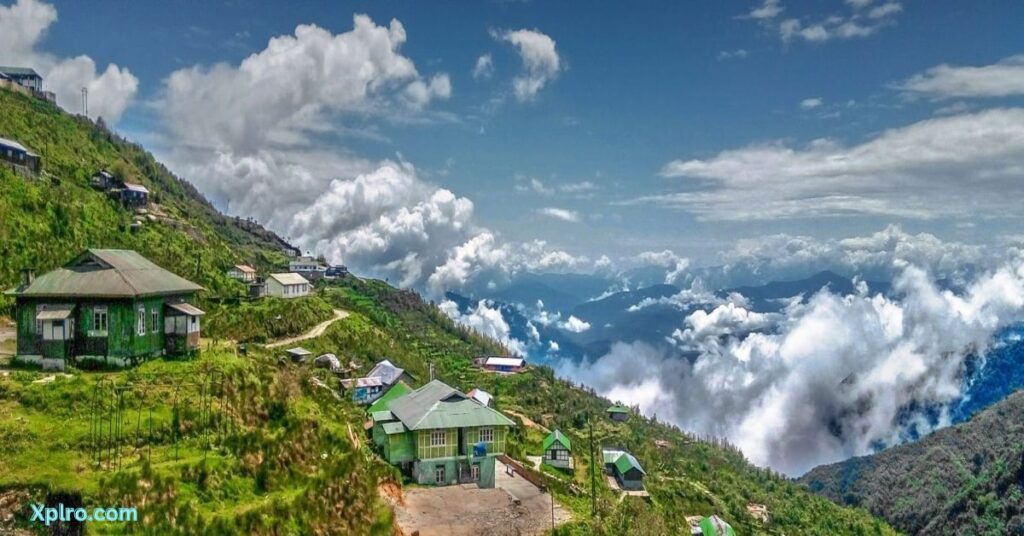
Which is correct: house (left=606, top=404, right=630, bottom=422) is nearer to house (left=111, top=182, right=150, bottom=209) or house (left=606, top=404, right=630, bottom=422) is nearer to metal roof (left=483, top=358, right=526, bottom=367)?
metal roof (left=483, top=358, right=526, bottom=367)

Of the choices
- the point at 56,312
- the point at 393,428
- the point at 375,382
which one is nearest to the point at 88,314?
the point at 56,312

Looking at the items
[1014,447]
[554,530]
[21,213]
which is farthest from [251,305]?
[1014,447]

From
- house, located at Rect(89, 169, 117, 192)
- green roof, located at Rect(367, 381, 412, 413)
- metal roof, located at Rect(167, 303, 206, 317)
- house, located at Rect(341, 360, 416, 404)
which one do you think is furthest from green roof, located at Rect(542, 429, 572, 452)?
house, located at Rect(89, 169, 117, 192)

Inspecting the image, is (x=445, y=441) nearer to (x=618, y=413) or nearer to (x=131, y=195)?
(x=131, y=195)

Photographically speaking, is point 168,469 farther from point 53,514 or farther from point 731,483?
point 731,483

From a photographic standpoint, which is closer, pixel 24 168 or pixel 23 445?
pixel 23 445

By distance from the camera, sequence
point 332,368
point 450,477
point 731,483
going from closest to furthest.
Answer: point 450,477 → point 332,368 → point 731,483

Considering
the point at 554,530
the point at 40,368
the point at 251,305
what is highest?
the point at 251,305
